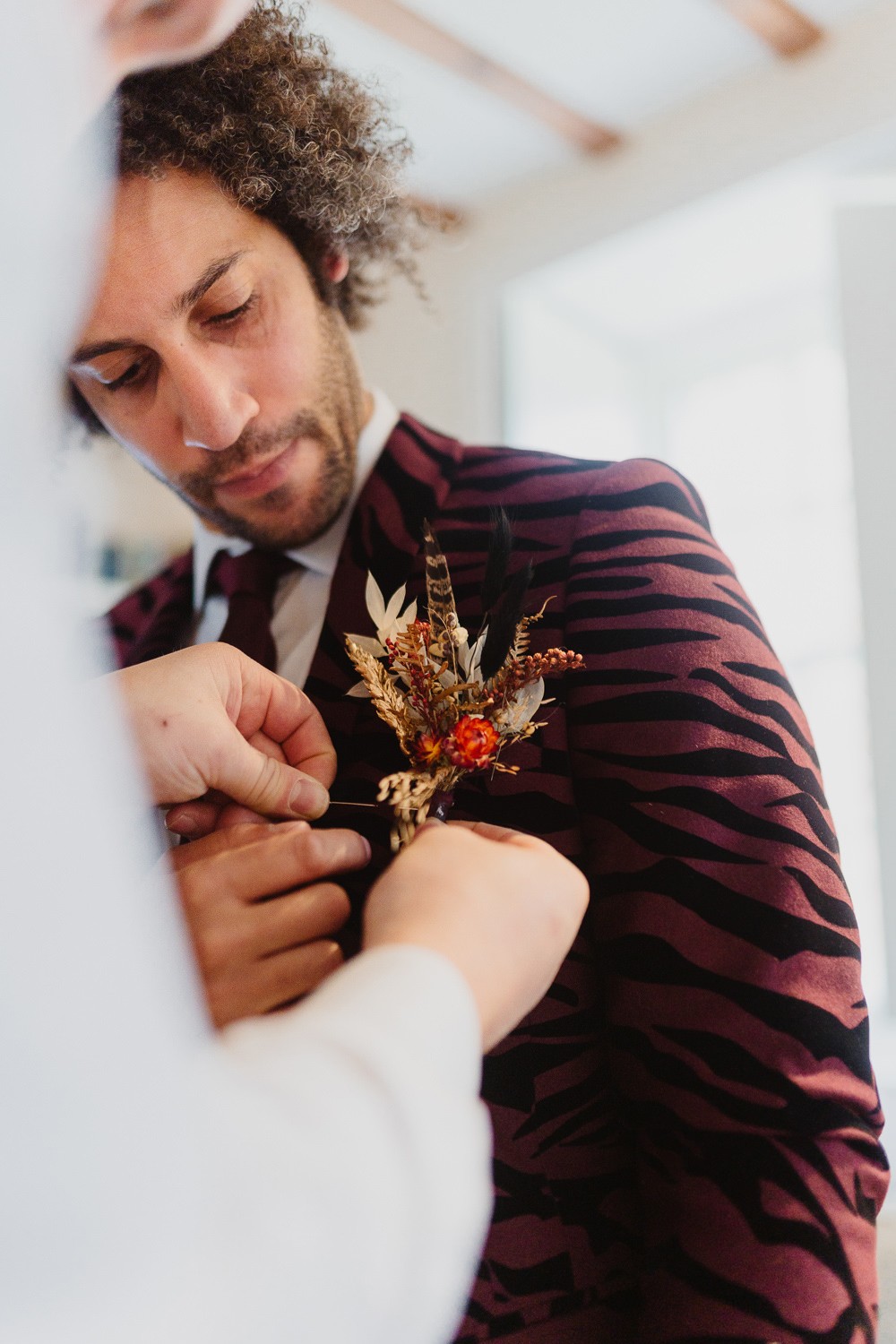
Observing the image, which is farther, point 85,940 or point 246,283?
point 246,283

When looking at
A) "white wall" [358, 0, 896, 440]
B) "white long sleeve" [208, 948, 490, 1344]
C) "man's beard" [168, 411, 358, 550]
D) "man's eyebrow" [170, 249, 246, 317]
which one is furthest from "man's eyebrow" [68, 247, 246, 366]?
"white wall" [358, 0, 896, 440]

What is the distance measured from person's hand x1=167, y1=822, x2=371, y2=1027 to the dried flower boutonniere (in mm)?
56

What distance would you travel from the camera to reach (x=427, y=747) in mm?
791

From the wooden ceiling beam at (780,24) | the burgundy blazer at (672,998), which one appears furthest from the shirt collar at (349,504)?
the wooden ceiling beam at (780,24)

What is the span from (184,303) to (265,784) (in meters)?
0.43

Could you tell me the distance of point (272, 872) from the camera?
72 cm

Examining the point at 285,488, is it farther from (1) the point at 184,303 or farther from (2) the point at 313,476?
(1) the point at 184,303

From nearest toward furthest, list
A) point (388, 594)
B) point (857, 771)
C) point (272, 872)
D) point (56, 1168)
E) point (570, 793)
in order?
point (56, 1168) → point (272, 872) → point (570, 793) → point (388, 594) → point (857, 771)

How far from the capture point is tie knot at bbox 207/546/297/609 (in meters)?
1.14

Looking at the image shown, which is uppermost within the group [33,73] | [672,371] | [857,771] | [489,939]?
[672,371]

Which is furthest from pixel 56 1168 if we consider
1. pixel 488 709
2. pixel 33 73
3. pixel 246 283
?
pixel 246 283

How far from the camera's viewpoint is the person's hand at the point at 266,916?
704mm

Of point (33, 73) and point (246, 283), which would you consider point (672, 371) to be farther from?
point (33, 73)

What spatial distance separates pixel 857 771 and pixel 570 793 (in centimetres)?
236
